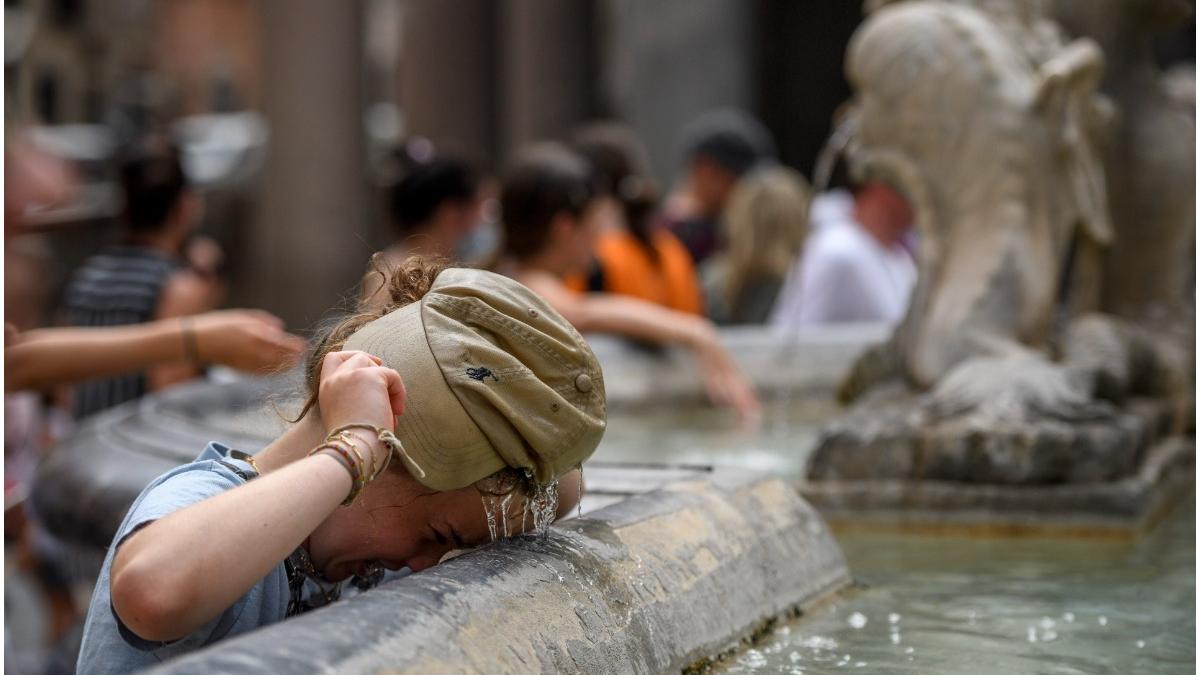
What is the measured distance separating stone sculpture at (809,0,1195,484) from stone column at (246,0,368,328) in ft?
32.4

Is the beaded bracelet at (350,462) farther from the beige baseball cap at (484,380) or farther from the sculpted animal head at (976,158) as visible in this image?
the sculpted animal head at (976,158)

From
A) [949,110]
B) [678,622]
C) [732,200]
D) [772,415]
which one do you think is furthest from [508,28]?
[678,622]

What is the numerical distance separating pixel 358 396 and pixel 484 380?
19 cm

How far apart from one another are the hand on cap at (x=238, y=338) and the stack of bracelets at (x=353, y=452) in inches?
64.8

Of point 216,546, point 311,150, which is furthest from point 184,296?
point 311,150

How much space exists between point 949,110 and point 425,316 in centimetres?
307

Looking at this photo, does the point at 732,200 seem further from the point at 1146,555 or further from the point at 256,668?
the point at 256,668

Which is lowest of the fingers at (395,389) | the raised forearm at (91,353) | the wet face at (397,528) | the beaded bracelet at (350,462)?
the raised forearm at (91,353)

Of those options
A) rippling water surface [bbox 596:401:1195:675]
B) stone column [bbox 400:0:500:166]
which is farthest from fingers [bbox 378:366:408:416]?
stone column [bbox 400:0:500:166]

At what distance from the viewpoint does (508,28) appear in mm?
16875

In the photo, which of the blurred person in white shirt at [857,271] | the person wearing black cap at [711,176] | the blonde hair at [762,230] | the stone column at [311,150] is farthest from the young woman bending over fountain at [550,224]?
the stone column at [311,150]

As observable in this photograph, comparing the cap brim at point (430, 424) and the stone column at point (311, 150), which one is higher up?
the cap brim at point (430, 424)

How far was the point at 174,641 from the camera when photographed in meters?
2.25

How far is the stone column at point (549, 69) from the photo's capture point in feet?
52.7
